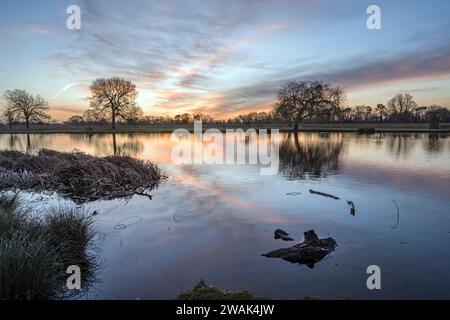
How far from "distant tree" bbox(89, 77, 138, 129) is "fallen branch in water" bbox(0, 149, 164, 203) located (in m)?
56.4

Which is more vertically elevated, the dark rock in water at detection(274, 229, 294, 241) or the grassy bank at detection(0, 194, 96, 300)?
the grassy bank at detection(0, 194, 96, 300)

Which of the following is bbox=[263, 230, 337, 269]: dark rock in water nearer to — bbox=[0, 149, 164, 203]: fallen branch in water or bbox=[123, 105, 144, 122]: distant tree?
bbox=[0, 149, 164, 203]: fallen branch in water

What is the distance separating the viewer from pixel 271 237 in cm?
771

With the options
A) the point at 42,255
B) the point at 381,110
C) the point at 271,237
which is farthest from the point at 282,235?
the point at 381,110

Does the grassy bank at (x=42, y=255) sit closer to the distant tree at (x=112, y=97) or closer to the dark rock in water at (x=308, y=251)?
the dark rock in water at (x=308, y=251)

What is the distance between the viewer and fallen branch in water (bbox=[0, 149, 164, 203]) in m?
12.5

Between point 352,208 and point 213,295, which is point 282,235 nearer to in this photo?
point 352,208

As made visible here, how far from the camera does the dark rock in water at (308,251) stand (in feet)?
20.5

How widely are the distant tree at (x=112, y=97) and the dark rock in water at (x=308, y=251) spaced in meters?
69.1

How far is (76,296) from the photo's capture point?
16.3 ft

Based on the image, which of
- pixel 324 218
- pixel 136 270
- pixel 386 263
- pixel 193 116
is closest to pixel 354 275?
pixel 386 263

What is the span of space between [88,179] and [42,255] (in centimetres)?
868

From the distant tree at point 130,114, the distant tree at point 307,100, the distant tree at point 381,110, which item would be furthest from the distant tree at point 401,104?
the distant tree at point 130,114

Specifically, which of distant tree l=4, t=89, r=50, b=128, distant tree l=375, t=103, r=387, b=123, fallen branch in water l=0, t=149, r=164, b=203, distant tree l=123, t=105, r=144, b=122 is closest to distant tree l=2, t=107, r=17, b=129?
distant tree l=4, t=89, r=50, b=128
